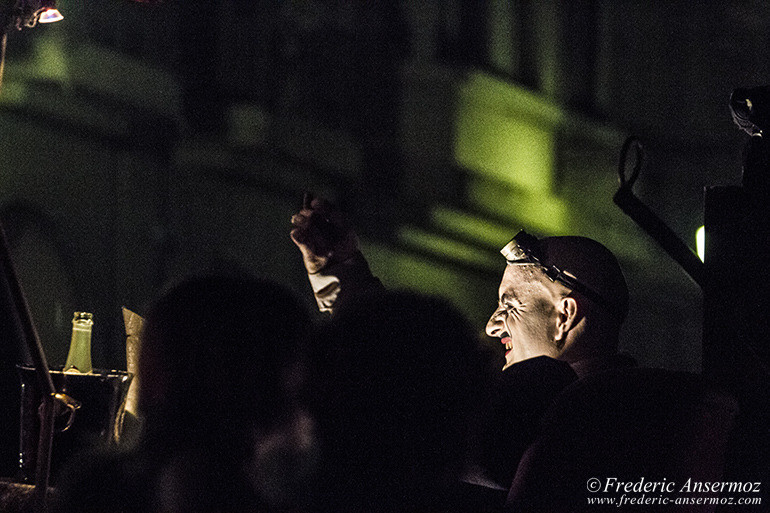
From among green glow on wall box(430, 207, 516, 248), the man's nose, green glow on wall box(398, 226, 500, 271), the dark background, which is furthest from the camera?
green glow on wall box(430, 207, 516, 248)

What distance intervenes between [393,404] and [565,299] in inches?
24.7

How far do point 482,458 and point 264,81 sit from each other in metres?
5.90

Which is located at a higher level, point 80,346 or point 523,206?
point 80,346

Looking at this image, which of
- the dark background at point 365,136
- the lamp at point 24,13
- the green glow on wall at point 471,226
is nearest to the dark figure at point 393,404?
the lamp at point 24,13

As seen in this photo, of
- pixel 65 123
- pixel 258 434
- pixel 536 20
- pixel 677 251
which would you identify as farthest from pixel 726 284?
pixel 536 20

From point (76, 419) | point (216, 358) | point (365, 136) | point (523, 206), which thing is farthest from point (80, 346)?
point (523, 206)

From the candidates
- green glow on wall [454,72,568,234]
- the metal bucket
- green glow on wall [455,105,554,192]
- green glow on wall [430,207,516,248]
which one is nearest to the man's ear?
the metal bucket

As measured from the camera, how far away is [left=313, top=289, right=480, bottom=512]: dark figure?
65.9 inches

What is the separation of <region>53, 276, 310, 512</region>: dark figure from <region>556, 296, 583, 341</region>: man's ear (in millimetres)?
809

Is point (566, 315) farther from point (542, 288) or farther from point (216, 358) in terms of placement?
point (216, 358)

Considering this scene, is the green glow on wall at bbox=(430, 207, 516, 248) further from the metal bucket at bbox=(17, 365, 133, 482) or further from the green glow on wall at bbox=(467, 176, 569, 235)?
the metal bucket at bbox=(17, 365, 133, 482)

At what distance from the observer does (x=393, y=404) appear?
5.56 ft

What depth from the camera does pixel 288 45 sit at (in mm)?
7570

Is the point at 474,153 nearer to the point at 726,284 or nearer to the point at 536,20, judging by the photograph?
the point at 536,20
